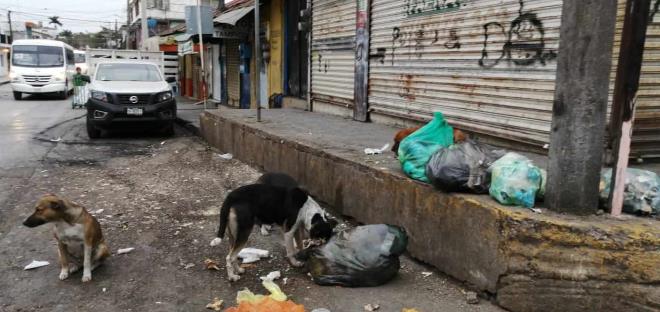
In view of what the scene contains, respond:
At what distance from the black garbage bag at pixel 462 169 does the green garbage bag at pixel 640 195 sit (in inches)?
30.6

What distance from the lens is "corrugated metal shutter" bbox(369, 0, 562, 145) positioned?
17.6 feet

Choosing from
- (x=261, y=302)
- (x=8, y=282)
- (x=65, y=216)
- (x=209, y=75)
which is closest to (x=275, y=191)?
(x=261, y=302)

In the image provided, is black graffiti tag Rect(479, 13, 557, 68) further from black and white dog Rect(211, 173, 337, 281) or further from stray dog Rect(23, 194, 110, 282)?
stray dog Rect(23, 194, 110, 282)

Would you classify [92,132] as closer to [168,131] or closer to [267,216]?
[168,131]

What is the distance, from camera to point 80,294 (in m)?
3.75

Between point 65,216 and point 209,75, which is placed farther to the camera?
point 209,75

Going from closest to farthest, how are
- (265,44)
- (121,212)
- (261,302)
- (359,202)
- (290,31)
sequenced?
1. (261,302)
2. (359,202)
3. (121,212)
4. (290,31)
5. (265,44)

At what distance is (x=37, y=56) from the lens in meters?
23.3

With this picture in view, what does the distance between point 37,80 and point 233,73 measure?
978 cm

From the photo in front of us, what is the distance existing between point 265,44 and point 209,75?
884 cm

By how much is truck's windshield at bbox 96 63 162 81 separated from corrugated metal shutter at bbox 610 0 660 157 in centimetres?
1015

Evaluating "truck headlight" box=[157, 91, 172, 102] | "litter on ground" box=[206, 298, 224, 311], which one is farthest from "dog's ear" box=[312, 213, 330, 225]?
"truck headlight" box=[157, 91, 172, 102]

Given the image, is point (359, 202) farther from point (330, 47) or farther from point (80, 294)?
point (330, 47)

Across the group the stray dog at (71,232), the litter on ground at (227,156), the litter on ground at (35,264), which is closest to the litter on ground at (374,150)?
the stray dog at (71,232)
